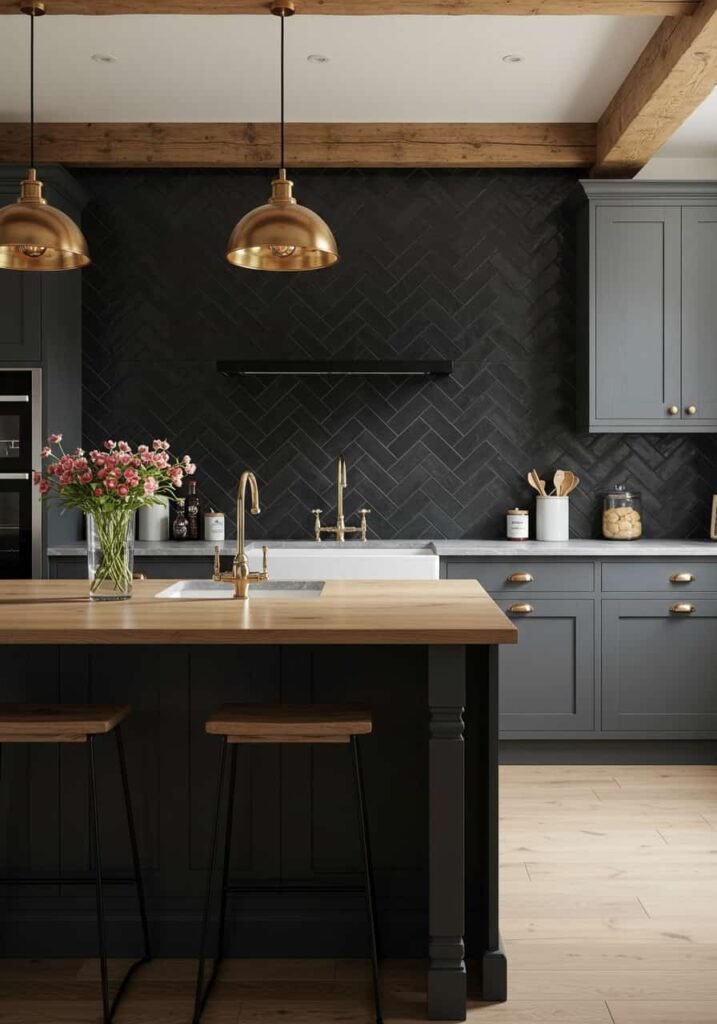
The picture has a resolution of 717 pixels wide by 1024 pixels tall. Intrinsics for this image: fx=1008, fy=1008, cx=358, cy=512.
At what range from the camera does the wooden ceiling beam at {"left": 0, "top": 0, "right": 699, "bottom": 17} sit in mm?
3092

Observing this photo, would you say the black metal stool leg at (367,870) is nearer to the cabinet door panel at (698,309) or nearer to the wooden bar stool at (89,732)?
the wooden bar stool at (89,732)

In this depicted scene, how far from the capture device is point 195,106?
15.1ft

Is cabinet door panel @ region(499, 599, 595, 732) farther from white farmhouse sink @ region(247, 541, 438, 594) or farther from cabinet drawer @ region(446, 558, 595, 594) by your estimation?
white farmhouse sink @ region(247, 541, 438, 594)

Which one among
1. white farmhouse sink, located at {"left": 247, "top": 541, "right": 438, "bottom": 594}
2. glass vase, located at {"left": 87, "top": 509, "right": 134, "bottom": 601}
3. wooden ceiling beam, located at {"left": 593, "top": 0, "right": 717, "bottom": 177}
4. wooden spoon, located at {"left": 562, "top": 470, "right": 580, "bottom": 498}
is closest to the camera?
glass vase, located at {"left": 87, "top": 509, "right": 134, "bottom": 601}

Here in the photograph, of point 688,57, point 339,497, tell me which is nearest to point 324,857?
point 339,497

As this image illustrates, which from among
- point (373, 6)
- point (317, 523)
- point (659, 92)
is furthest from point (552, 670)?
point (373, 6)

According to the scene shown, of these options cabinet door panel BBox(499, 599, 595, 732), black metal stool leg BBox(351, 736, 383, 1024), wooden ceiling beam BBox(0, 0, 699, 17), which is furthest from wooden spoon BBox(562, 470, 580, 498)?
black metal stool leg BBox(351, 736, 383, 1024)

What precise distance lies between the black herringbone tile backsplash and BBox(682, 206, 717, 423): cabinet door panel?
44 centimetres

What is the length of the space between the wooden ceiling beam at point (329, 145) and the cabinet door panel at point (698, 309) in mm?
635

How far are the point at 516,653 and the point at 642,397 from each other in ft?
4.52

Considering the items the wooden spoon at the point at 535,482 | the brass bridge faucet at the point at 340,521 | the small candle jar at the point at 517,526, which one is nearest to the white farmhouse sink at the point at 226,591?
the brass bridge faucet at the point at 340,521

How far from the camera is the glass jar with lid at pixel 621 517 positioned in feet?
16.4

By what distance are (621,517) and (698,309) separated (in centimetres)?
106

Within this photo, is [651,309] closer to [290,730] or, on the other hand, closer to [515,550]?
[515,550]
